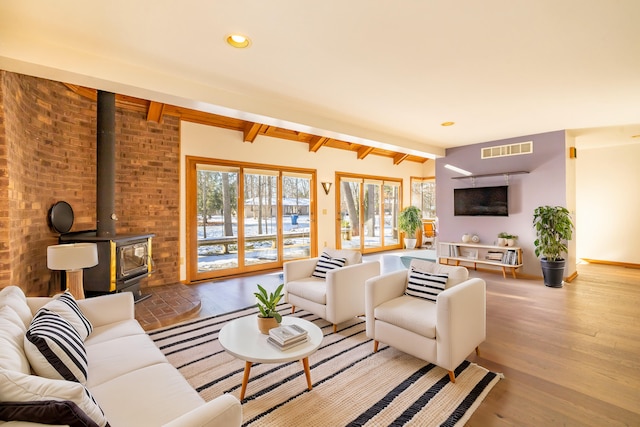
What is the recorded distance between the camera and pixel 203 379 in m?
2.23

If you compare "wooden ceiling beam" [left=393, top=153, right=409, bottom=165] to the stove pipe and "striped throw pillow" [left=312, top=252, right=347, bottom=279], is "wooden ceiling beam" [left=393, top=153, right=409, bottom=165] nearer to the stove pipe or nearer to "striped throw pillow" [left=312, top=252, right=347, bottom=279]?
"striped throw pillow" [left=312, top=252, right=347, bottom=279]

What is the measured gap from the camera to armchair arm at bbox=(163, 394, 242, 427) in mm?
1048

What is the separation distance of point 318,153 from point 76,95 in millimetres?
4276

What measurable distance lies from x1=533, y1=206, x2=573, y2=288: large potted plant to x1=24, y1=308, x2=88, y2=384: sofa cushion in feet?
18.4

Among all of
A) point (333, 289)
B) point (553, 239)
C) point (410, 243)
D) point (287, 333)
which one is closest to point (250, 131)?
point (333, 289)

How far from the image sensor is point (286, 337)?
6.53ft

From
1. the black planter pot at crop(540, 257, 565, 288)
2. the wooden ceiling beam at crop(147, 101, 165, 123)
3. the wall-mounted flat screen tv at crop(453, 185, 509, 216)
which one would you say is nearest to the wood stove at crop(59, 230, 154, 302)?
the wooden ceiling beam at crop(147, 101, 165, 123)

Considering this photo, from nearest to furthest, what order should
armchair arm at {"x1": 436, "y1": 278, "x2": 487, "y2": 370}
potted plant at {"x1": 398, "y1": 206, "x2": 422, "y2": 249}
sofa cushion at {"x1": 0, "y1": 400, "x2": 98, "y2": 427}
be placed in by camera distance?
1. sofa cushion at {"x1": 0, "y1": 400, "x2": 98, "y2": 427}
2. armchair arm at {"x1": 436, "y1": 278, "x2": 487, "y2": 370}
3. potted plant at {"x1": 398, "y1": 206, "x2": 422, "y2": 249}

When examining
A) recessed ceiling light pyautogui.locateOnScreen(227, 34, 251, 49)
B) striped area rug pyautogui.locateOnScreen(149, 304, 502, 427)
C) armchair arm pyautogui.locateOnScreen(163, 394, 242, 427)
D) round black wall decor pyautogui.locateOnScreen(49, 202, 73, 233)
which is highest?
recessed ceiling light pyautogui.locateOnScreen(227, 34, 251, 49)

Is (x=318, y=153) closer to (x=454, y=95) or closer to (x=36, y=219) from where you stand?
(x=454, y=95)

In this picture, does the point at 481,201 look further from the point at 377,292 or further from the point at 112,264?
the point at 112,264

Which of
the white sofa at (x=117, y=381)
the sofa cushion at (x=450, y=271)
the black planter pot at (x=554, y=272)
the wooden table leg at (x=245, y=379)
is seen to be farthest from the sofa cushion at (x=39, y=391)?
the black planter pot at (x=554, y=272)

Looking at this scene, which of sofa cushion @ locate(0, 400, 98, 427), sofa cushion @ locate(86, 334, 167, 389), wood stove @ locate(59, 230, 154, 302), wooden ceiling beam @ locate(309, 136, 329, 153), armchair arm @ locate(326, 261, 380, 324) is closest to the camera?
sofa cushion @ locate(0, 400, 98, 427)

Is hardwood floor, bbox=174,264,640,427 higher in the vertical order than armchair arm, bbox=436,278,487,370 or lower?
lower
